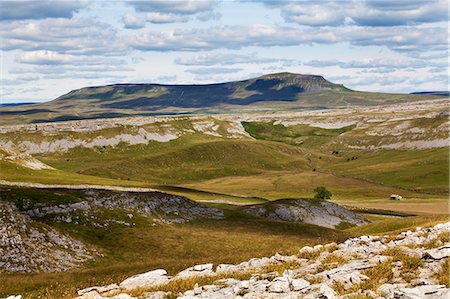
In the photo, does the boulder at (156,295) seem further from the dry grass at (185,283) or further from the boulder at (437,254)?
the boulder at (437,254)

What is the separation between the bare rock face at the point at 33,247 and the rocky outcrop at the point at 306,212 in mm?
46129

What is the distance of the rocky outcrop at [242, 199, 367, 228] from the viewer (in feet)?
309

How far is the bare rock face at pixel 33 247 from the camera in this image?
4225 cm

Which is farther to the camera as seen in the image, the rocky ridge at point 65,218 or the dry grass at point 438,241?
the rocky ridge at point 65,218

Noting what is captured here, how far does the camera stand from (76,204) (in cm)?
6162

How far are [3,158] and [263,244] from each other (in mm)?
108658

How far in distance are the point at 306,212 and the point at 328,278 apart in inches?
3327

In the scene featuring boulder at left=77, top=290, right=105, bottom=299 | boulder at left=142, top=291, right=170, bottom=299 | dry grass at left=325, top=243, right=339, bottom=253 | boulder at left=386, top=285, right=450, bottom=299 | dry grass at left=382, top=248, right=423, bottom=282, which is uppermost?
boulder at left=386, top=285, right=450, bottom=299

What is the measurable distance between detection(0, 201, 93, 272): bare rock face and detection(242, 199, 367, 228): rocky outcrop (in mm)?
46129

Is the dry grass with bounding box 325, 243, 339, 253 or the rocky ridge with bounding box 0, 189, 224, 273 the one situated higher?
the dry grass with bounding box 325, 243, 339, 253

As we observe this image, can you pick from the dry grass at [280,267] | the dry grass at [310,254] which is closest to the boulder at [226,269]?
the dry grass at [280,267]

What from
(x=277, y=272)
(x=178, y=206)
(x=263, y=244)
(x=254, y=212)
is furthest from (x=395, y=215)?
(x=277, y=272)

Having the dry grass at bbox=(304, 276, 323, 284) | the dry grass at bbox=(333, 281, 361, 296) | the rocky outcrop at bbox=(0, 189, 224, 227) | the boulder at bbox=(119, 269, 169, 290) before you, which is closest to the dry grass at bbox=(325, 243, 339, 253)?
the dry grass at bbox=(304, 276, 323, 284)

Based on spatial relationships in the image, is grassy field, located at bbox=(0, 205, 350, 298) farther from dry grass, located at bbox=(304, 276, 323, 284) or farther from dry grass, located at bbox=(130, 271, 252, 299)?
dry grass, located at bbox=(304, 276, 323, 284)
